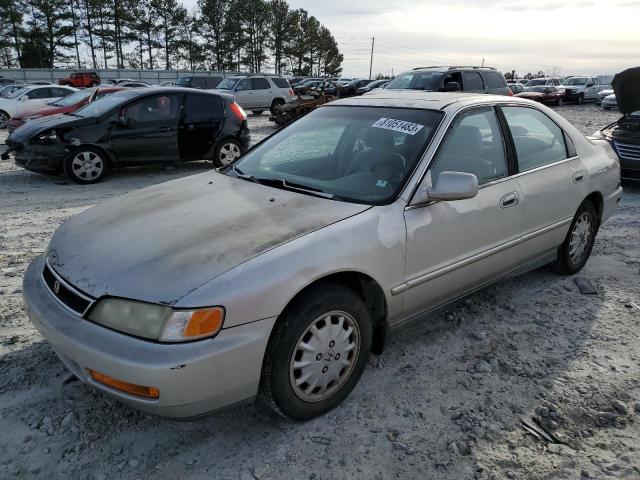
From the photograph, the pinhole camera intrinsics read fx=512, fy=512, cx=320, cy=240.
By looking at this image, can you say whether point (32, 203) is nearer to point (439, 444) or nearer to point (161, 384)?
point (161, 384)

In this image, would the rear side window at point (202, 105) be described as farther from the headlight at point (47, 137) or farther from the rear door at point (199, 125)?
the headlight at point (47, 137)

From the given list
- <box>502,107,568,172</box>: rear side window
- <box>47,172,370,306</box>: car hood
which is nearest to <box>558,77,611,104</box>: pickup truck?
<box>502,107,568,172</box>: rear side window

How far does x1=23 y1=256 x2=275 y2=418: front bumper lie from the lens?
2.03m

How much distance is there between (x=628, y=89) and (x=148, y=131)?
7579 millimetres

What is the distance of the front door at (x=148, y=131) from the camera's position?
329 inches

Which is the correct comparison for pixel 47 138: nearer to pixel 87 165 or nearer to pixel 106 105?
pixel 87 165

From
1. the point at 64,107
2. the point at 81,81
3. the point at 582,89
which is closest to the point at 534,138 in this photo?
the point at 64,107

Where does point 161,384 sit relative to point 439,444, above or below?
above

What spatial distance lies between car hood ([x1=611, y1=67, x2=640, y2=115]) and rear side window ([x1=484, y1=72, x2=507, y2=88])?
239 inches

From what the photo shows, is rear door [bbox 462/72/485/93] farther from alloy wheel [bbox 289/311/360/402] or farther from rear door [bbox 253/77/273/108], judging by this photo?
alloy wheel [bbox 289/311/360/402]

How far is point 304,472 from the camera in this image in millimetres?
2258

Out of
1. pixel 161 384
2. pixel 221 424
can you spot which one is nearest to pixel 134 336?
pixel 161 384

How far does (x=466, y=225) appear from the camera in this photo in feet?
10.1

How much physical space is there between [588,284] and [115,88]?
12.0 m
